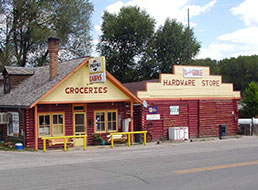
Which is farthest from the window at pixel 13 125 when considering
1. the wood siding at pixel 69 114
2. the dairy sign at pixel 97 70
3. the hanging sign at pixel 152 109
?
the hanging sign at pixel 152 109

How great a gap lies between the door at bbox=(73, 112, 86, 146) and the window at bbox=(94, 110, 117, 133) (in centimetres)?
93

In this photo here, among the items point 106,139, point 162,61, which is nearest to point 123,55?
point 162,61

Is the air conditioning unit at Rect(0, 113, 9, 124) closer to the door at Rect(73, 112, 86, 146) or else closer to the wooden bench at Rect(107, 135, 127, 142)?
the door at Rect(73, 112, 86, 146)

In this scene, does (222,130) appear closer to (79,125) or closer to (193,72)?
(193,72)

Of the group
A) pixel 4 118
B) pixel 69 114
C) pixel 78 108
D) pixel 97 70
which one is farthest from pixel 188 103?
pixel 4 118

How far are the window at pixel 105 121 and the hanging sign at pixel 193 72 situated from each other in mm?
6565

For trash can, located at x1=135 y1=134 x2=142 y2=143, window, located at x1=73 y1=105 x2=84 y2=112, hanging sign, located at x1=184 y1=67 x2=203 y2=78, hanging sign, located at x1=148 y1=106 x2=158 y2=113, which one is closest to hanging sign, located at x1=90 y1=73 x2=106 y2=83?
window, located at x1=73 y1=105 x2=84 y2=112

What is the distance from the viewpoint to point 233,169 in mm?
12773

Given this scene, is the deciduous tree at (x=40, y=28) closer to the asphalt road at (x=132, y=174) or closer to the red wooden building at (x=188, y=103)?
the red wooden building at (x=188, y=103)

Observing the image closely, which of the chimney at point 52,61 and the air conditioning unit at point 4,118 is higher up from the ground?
the chimney at point 52,61

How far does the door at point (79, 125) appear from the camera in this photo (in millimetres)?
23359

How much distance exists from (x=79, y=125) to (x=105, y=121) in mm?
1932

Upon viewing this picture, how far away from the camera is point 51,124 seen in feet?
73.3

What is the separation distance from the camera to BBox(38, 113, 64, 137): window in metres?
22.0
